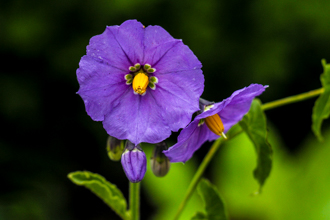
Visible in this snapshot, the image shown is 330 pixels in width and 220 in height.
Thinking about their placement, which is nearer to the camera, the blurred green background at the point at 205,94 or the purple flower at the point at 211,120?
the purple flower at the point at 211,120

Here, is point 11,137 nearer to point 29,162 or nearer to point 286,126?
point 29,162

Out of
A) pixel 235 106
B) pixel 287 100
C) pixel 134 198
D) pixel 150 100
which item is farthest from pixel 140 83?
pixel 287 100

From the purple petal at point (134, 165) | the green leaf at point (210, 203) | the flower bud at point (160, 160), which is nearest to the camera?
the purple petal at point (134, 165)

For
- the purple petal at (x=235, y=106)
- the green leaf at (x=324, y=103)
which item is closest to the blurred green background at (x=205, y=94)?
the green leaf at (x=324, y=103)

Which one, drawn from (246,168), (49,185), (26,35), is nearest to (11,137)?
(49,185)

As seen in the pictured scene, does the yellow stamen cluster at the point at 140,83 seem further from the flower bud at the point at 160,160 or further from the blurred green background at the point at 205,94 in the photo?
the blurred green background at the point at 205,94

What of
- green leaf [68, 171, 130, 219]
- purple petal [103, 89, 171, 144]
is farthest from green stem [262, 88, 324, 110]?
green leaf [68, 171, 130, 219]
